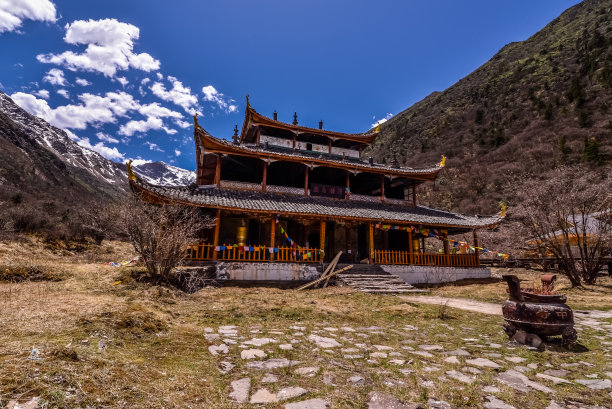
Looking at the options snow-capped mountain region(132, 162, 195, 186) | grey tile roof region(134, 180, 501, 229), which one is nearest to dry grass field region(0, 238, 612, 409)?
grey tile roof region(134, 180, 501, 229)

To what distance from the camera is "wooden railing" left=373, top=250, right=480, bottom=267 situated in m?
17.2

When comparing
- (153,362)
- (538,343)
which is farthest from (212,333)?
(538,343)

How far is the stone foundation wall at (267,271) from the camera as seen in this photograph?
45.6 ft

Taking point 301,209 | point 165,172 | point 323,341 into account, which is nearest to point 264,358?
point 323,341

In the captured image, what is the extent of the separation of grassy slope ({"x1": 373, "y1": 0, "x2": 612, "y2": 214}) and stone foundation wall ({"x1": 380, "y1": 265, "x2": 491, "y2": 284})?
804 inches

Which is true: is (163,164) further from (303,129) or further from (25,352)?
(25,352)

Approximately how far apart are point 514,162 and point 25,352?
2139 inches

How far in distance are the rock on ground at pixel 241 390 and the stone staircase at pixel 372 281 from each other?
1023cm

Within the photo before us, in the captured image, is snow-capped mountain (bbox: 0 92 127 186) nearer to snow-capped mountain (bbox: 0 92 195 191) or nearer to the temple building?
snow-capped mountain (bbox: 0 92 195 191)

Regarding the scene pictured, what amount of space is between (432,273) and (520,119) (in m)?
49.1

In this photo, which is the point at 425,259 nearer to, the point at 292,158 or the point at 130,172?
the point at 292,158

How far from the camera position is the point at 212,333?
5.17 metres

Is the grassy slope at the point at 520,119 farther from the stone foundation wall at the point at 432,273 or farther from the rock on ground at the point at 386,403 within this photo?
the rock on ground at the point at 386,403

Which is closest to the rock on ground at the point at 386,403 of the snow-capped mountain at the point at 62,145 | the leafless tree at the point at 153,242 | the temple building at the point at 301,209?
the leafless tree at the point at 153,242
